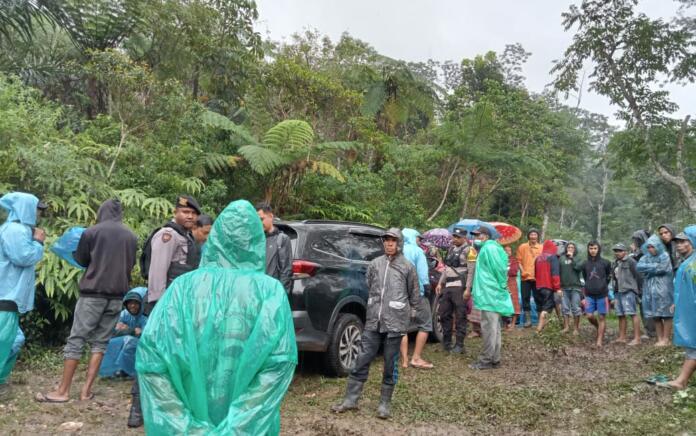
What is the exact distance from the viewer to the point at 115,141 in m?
9.96

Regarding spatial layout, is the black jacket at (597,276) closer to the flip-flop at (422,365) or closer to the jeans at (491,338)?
the jeans at (491,338)

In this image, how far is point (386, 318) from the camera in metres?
5.27

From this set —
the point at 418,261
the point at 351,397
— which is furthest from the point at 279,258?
the point at 418,261

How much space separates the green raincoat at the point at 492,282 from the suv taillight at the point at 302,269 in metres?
2.57

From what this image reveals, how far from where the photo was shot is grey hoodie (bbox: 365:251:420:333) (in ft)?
17.3

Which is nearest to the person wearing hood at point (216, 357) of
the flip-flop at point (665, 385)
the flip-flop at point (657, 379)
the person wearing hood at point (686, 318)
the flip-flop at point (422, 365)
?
the person wearing hood at point (686, 318)

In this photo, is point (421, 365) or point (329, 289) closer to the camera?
point (329, 289)

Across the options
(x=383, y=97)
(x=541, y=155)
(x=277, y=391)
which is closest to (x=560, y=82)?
(x=383, y=97)

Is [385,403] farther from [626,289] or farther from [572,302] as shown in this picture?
[572,302]

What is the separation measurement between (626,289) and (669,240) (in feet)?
3.49

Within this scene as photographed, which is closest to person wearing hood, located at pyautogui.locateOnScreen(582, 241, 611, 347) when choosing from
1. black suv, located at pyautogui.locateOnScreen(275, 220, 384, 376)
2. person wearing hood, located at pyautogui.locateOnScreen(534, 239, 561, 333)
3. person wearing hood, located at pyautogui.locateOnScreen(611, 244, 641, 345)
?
person wearing hood, located at pyautogui.locateOnScreen(611, 244, 641, 345)

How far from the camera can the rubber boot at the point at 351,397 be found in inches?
205

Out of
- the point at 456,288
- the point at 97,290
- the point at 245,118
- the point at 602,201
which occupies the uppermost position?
the point at 602,201

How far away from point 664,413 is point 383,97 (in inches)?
512
